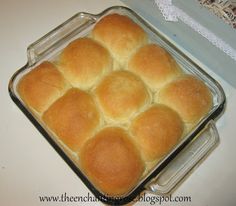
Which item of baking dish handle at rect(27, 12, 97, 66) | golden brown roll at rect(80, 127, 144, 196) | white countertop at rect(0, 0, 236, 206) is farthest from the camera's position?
baking dish handle at rect(27, 12, 97, 66)

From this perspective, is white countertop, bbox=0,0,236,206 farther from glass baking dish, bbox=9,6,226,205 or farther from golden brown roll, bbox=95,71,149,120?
Answer: golden brown roll, bbox=95,71,149,120

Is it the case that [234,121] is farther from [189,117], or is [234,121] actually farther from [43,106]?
[43,106]

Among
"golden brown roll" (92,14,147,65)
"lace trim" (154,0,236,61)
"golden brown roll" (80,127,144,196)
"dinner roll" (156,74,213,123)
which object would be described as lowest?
"golden brown roll" (80,127,144,196)

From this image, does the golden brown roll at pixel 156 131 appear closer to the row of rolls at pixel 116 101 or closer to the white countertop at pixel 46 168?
the row of rolls at pixel 116 101

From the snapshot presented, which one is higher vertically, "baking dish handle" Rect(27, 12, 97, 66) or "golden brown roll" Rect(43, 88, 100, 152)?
"baking dish handle" Rect(27, 12, 97, 66)

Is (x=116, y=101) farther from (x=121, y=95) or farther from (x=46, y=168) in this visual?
(x=46, y=168)

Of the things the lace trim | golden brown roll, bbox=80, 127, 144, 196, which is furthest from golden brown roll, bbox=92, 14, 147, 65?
golden brown roll, bbox=80, 127, 144, 196
